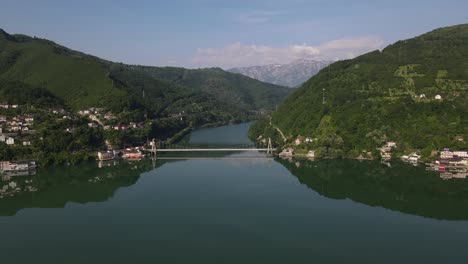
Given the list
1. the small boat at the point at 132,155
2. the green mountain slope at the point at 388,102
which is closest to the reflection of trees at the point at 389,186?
the green mountain slope at the point at 388,102

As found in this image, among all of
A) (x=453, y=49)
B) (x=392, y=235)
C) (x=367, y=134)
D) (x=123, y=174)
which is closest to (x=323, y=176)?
(x=367, y=134)

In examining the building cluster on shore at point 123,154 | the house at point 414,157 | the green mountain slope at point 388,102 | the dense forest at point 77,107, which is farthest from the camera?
the building cluster on shore at point 123,154

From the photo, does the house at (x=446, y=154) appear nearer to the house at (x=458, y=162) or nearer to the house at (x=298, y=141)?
the house at (x=458, y=162)

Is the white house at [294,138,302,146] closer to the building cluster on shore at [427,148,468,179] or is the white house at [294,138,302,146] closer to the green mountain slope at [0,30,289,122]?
the building cluster on shore at [427,148,468,179]

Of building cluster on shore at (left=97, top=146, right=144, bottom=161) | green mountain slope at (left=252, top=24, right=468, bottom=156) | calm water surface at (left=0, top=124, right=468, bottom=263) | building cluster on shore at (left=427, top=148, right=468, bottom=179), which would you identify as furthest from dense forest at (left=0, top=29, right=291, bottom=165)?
building cluster on shore at (left=427, top=148, right=468, bottom=179)

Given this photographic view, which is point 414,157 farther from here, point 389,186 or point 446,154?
point 389,186
